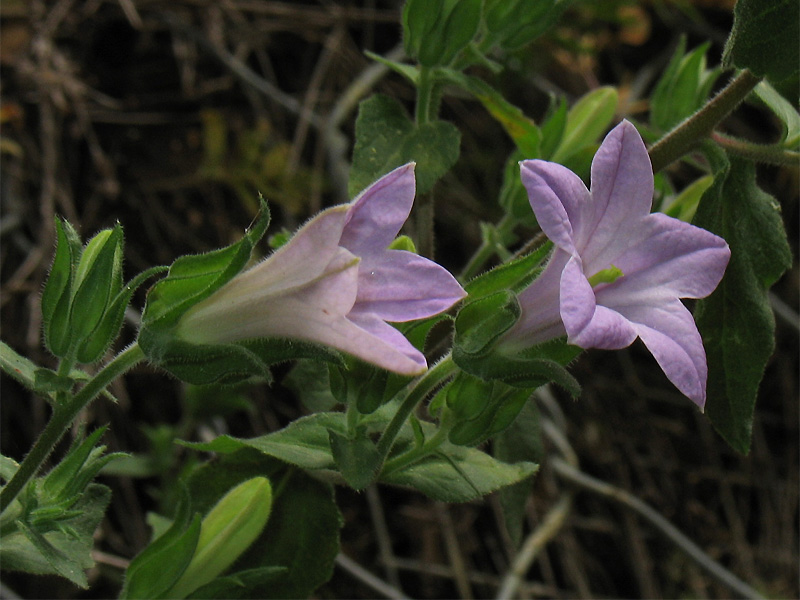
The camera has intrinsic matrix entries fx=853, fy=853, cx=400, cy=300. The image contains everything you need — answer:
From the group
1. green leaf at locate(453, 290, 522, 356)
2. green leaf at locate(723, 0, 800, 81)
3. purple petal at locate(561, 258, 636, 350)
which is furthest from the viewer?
green leaf at locate(723, 0, 800, 81)

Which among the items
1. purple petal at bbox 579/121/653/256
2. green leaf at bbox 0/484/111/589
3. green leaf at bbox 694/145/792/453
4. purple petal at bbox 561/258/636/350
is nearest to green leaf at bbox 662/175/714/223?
green leaf at bbox 694/145/792/453

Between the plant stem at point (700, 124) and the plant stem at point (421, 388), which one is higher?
the plant stem at point (700, 124)

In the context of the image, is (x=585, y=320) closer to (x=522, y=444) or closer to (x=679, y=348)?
(x=679, y=348)

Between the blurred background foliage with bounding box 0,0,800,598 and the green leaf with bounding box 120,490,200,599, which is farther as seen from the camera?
the blurred background foliage with bounding box 0,0,800,598

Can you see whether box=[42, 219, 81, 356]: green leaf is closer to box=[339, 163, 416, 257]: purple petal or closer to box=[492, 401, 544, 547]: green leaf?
box=[339, 163, 416, 257]: purple petal

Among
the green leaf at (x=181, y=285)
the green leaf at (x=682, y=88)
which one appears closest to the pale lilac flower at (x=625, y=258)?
the green leaf at (x=181, y=285)

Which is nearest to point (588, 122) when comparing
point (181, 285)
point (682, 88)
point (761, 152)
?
point (682, 88)

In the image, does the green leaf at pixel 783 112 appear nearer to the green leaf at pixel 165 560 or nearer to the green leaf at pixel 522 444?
the green leaf at pixel 522 444
